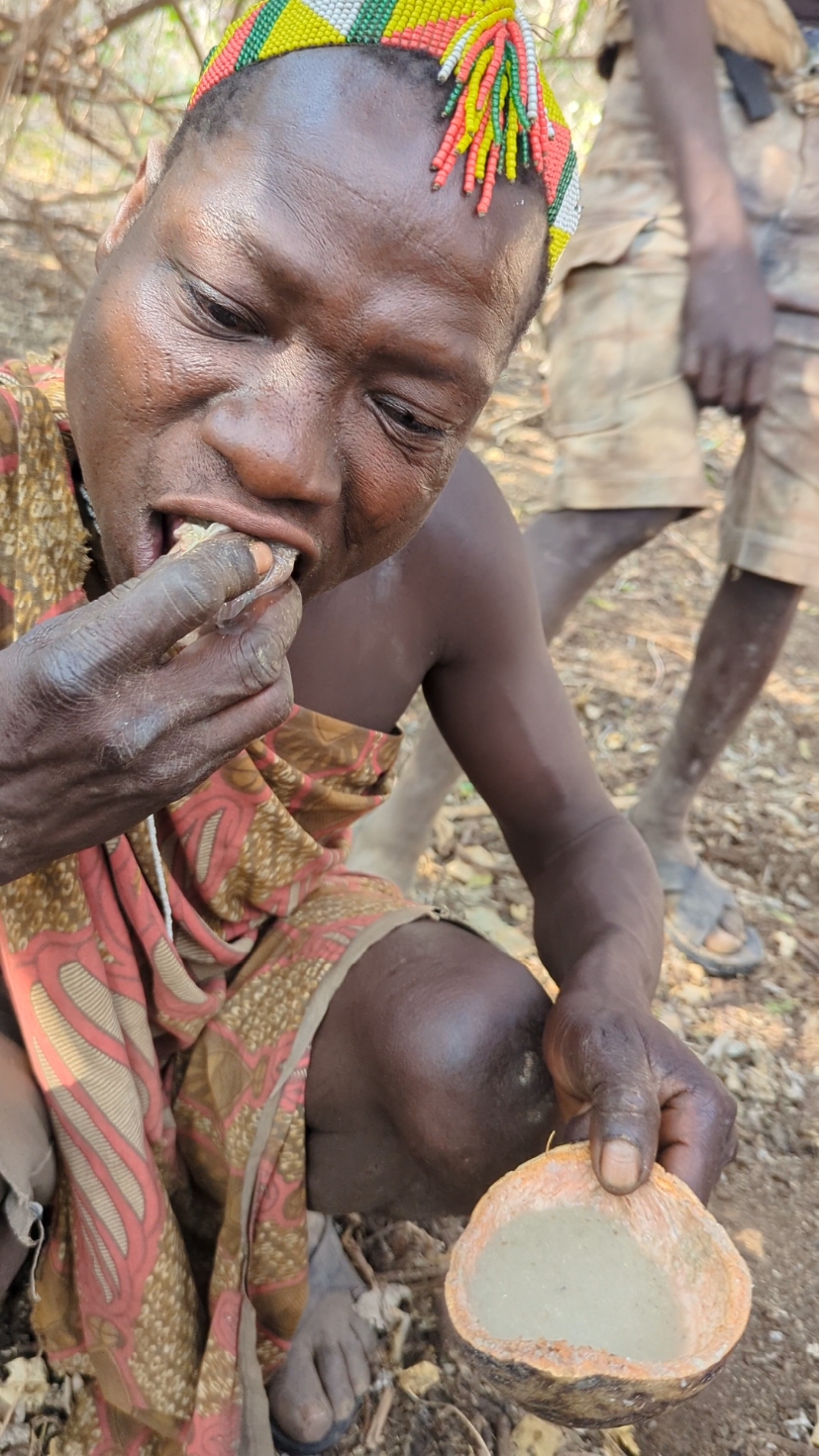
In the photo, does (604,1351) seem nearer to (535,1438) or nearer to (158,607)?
(535,1438)

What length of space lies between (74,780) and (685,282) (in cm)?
174

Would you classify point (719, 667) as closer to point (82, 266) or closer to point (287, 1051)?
point (287, 1051)

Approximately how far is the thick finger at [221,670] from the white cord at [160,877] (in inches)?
16.9

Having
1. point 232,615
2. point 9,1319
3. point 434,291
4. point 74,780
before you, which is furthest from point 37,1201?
point 434,291

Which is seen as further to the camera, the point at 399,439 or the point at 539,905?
the point at 539,905

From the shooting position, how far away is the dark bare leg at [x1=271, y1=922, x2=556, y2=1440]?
138cm

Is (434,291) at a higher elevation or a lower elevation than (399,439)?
higher

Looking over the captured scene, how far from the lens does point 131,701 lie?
0.95 m

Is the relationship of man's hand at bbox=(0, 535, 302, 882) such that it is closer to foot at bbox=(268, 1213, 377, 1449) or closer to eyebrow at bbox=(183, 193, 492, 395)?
eyebrow at bbox=(183, 193, 492, 395)

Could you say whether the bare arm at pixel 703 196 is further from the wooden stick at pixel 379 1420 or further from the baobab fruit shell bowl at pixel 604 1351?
the wooden stick at pixel 379 1420

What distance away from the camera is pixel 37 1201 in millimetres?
1393

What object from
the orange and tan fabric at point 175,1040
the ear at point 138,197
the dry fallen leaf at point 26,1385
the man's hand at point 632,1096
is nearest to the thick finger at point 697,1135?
the man's hand at point 632,1096

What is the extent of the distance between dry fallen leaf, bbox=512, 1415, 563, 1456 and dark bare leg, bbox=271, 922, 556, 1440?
0.75ft

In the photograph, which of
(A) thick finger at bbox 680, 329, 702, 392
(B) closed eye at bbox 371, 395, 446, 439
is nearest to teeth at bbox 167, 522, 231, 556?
(B) closed eye at bbox 371, 395, 446, 439
